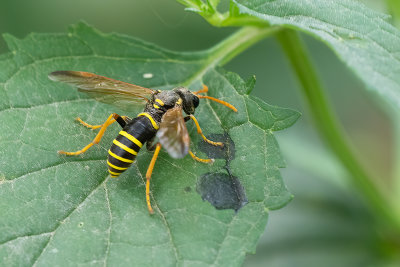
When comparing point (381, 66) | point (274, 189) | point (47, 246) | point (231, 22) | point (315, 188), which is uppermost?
point (381, 66)

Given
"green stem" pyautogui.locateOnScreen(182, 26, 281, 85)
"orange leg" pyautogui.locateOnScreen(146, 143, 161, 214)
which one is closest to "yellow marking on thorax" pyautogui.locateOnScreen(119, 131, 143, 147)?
"orange leg" pyautogui.locateOnScreen(146, 143, 161, 214)

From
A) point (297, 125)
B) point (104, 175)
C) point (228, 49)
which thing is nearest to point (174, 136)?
point (104, 175)

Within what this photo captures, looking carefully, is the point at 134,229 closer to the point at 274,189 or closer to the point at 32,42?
the point at 274,189

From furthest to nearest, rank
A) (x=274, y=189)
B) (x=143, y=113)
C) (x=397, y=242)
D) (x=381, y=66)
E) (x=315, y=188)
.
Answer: (x=315, y=188)
(x=397, y=242)
(x=143, y=113)
(x=274, y=189)
(x=381, y=66)

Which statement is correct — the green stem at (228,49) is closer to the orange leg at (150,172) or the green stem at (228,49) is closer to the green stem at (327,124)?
the green stem at (327,124)

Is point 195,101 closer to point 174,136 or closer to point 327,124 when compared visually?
point 174,136

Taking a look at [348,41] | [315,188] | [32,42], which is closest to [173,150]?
[348,41]
